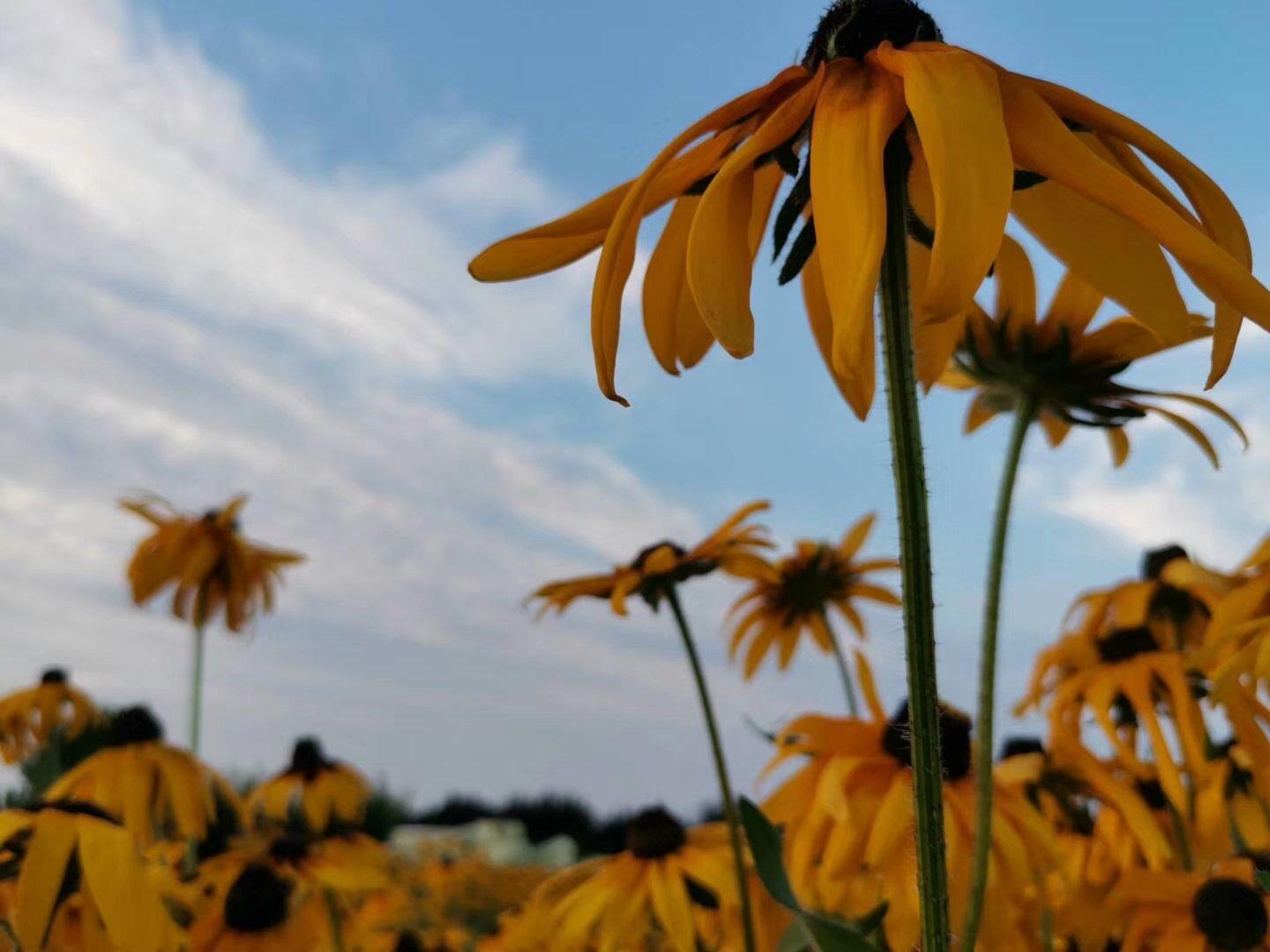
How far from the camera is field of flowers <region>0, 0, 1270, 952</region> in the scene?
0.85 m

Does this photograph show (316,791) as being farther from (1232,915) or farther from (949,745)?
(1232,915)

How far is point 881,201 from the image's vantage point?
2.75 feet

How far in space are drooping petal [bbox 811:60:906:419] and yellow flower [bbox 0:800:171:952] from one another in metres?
1.04

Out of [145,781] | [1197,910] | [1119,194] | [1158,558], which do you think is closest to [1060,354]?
[1197,910]

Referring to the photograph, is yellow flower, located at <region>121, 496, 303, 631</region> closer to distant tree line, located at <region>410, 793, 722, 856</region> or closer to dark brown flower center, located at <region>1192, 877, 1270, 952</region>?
dark brown flower center, located at <region>1192, 877, 1270, 952</region>

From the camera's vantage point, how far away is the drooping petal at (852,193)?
2.51 ft

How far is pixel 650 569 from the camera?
6.82ft

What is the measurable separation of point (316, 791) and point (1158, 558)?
222cm

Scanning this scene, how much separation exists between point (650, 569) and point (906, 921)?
0.66 meters

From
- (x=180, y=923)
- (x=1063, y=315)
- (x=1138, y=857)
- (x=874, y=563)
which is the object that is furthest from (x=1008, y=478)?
(x=180, y=923)

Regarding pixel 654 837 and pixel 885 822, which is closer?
pixel 885 822

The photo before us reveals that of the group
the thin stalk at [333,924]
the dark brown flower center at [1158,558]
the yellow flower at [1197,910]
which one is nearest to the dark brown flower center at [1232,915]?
the yellow flower at [1197,910]

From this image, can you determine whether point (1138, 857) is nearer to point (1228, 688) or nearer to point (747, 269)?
point (1228, 688)

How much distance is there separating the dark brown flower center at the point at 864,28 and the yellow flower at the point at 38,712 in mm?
3682
